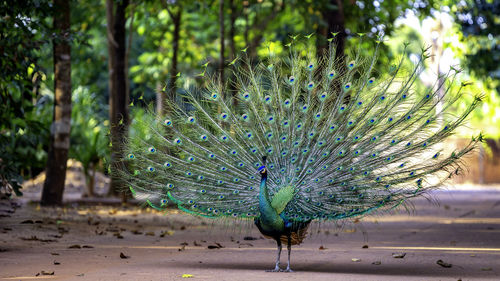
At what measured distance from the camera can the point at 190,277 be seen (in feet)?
27.1

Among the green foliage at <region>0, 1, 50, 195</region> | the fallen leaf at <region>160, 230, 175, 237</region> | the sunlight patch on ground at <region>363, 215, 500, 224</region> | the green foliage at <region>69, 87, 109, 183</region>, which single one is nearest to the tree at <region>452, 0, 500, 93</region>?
the sunlight patch on ground at <region>363, 215, 500, 224</region>

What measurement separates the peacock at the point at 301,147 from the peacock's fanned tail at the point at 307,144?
0.01m

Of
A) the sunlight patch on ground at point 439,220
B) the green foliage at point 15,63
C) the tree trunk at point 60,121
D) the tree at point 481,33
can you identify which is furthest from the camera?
the tree at point 481,33

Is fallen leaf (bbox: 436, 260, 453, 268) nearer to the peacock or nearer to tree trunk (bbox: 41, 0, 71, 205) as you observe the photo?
the peacock

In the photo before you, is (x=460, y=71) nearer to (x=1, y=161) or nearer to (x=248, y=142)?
(x=248, y=142)

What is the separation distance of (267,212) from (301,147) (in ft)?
3.33

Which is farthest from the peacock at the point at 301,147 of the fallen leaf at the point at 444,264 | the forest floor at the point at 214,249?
the fallen leaf at the point at 444,264

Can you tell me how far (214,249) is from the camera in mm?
11875

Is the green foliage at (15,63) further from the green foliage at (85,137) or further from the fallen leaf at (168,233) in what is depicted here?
the green foliage at (85,137)

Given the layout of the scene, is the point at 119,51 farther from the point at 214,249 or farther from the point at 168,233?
the point at 214,249

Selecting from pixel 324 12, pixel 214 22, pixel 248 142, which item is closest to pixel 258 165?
pixel 248 142

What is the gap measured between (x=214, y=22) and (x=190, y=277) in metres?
23.3

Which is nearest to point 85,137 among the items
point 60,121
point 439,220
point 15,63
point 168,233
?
point 60,121

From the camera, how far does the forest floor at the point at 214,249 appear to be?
8797mm
